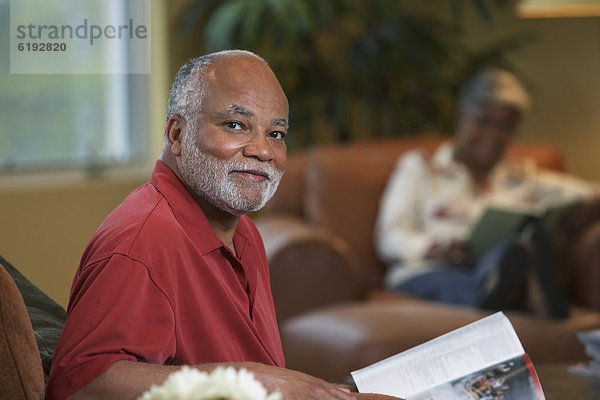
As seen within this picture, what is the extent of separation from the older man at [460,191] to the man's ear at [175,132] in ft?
6.27

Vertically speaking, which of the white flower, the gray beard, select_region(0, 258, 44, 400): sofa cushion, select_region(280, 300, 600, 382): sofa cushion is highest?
the gray beard

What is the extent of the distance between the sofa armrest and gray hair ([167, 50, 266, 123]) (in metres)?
1.64

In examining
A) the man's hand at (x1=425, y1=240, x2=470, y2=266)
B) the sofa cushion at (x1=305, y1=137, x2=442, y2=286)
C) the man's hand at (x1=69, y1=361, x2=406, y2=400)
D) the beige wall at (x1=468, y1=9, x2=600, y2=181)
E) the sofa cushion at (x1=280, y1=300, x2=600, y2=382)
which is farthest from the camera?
the beige wall at (x1=468, y1=9, x2=600, y2=181)

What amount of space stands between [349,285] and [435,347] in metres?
1.51

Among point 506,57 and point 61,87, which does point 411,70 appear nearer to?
point 506,57

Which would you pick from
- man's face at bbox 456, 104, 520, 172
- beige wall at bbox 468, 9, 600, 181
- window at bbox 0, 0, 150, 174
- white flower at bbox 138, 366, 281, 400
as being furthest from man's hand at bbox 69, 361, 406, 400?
beige wall at bbox 468, 9, 600, 181

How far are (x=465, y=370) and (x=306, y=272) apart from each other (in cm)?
148

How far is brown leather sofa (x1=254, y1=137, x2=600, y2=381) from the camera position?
244 centimetres

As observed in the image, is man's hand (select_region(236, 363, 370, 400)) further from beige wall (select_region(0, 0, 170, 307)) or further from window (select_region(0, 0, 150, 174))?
window (select_region(0, 0, 150, 174))

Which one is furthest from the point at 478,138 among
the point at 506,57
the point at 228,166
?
the point at 228,166

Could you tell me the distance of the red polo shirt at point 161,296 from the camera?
2.78 feet

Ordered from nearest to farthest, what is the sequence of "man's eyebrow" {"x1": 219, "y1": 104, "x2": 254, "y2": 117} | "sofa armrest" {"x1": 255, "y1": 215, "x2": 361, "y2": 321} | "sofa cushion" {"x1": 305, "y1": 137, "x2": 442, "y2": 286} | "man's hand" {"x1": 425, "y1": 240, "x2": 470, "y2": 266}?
1. "man's eyebrow" {"x1": 219, "y1": 104, "x2": 254, "y2": 117}
2. "sofa armrest" {"x1": 255, "y1": 215, "x2": 361, "y2": 321}
3. "man's hand" {"x1": 425, "y1": 240, "x2": 470, "y2": 266}
4. "sofa cushion" {"x1": 305, "y1": 137, "x2": 442, "y2": 286}

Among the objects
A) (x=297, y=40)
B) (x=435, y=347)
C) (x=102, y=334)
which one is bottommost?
(x=435, y=347)

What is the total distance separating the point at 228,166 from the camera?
102 cm
